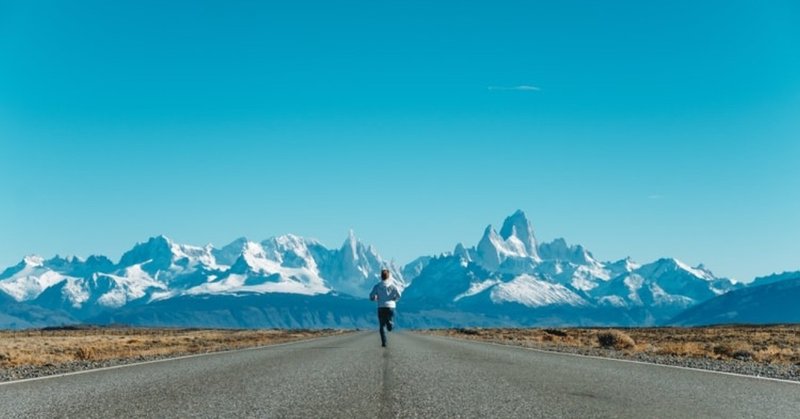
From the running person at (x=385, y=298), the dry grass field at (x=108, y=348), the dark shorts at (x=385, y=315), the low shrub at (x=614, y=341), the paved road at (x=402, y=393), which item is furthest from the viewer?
the low shrub at (x=614, y=341)

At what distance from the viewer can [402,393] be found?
11.4 meters

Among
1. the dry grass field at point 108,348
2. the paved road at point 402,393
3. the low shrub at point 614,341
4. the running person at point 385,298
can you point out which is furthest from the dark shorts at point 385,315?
the low shrub at point 614,341

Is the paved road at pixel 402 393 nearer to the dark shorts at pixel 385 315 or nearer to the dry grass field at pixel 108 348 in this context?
the dark shorts at pixel 385 315

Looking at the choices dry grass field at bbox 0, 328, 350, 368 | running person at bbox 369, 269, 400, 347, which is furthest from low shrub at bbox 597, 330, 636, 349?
dry grass field at bbox 0, 328, 350, 368

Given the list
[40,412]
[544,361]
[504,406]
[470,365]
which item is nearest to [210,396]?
[40,412]

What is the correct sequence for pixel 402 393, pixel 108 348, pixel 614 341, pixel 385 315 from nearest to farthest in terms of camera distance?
pixel 402 393 → pixel 385 315 → pixel 614 341 → pixel 108 348

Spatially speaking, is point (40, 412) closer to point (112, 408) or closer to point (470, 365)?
point (112, 408)

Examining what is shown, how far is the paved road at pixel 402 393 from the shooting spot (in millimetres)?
9633

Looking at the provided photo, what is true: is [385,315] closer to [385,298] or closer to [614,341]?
[385,298]

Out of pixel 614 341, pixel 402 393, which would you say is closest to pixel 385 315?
pixel 402 393

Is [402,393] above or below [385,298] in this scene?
below

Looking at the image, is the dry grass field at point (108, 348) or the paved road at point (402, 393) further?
the dry grass field at point (108, 348)

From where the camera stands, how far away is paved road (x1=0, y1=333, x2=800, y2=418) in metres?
9.63

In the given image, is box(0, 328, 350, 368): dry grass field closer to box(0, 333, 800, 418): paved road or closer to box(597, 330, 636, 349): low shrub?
box(0, 333, 800, 418): paved road
